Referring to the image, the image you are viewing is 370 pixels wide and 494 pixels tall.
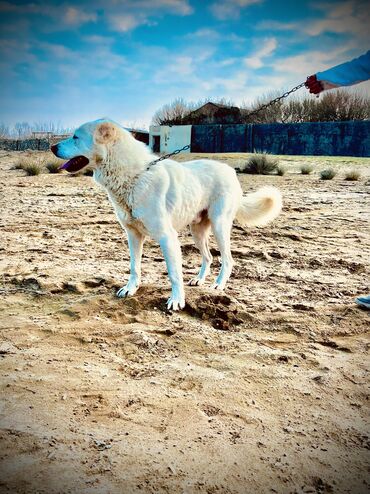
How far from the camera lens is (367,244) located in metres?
6.27

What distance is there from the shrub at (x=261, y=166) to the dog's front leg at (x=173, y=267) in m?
13.5

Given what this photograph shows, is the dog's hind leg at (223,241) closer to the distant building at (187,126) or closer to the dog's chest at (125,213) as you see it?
the dog's chest at (125,213)

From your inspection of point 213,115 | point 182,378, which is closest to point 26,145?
point 213,115

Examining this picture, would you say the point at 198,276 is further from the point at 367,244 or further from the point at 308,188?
the point at 308,188

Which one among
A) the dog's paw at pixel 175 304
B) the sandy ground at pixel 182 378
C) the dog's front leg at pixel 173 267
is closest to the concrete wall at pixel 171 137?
the sandy ground at pixel 182 378

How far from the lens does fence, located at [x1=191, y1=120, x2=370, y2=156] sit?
26.7 m

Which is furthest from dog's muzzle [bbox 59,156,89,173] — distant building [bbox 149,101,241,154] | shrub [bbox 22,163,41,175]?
distant building [bbox 149,101,241,154]

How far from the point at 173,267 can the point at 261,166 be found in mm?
13736

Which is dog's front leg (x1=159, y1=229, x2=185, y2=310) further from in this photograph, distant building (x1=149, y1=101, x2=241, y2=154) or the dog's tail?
distant building (x1=149, y1=101, x2=241, y2=154)

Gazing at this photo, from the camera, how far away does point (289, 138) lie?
29.1 m

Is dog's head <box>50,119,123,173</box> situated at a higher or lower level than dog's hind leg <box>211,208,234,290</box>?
higher

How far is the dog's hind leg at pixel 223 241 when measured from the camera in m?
4.37

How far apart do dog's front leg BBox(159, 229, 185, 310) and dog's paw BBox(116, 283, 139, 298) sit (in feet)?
1.38

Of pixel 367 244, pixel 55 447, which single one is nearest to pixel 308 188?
pixel 367 244
